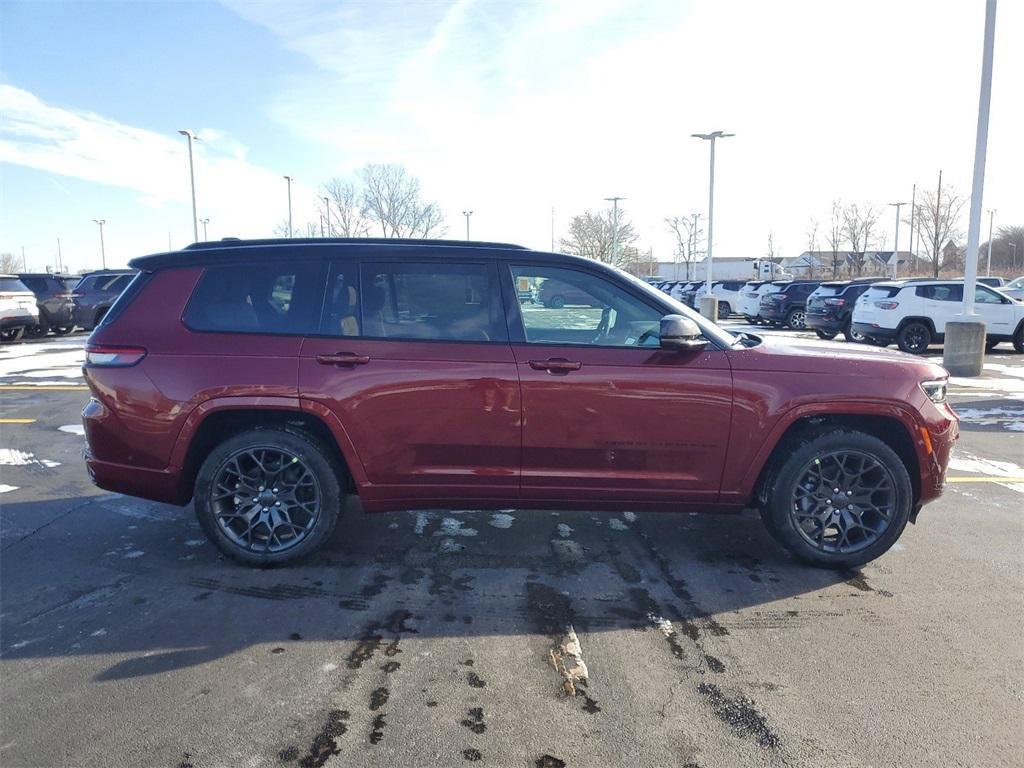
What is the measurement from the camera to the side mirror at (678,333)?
12.2 ft

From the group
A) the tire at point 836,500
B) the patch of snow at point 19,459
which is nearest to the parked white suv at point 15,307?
the patch of snow at point 19,459

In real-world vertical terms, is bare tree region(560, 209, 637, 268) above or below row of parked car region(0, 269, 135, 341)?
above

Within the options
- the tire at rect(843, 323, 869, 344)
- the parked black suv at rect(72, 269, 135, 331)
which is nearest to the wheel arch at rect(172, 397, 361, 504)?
the tire at rect(843, 323, 869, 344)

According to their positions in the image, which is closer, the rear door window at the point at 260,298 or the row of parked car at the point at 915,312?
the rear door window at the point at 260,298

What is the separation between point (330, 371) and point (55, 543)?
2.28 metres

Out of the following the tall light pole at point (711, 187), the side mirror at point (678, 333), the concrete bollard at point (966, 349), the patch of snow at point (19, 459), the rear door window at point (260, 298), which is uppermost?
the tall light pole at point (711, 187)

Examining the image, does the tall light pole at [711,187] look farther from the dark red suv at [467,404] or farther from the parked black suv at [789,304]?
the dark red suv at [467,404]

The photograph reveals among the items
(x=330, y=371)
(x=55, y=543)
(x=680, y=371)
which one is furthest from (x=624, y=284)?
(x=55, y=543)

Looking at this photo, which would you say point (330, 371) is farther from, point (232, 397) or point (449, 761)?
point (449, 761)

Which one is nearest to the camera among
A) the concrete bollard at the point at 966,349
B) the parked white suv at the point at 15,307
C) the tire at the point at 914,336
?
the concrete bollard at the point at 966,349

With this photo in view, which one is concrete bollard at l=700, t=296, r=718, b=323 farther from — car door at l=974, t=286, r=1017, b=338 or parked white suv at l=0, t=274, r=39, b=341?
parked white suv at l=0, t=274, r=39, b=341

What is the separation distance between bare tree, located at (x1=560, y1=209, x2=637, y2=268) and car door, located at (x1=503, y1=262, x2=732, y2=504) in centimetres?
5286

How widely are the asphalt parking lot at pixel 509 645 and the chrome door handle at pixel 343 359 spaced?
1211mm

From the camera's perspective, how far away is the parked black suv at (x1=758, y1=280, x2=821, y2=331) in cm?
2342
